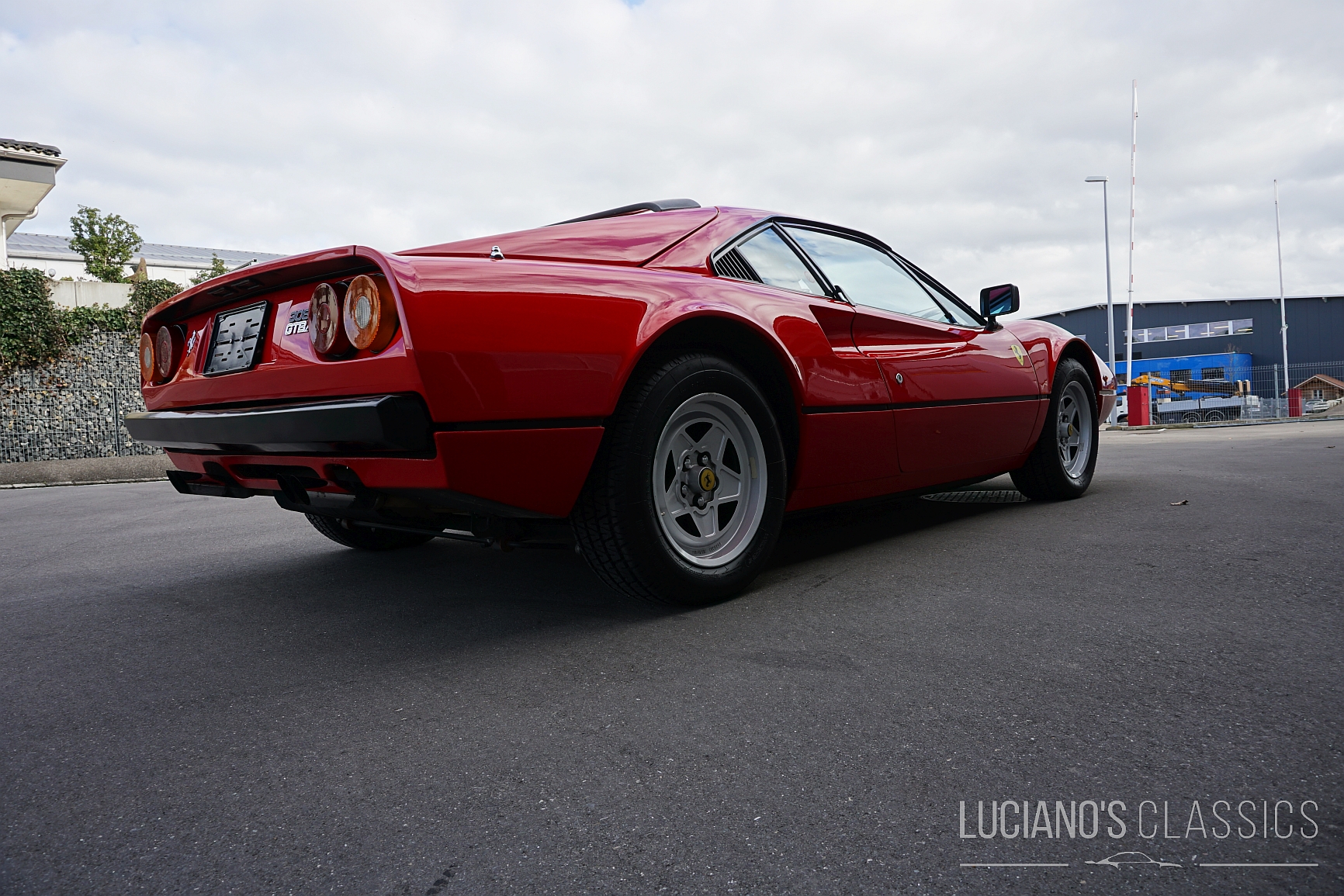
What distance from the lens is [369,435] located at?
1.96m

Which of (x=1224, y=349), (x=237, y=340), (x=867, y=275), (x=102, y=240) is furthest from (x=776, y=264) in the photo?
(x=1224, y=349)

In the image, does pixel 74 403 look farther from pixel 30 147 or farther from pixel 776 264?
pixel 776 264

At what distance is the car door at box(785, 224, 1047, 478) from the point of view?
10.3 feet

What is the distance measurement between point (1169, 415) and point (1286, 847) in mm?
30316

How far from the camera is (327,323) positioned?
2.13 metres

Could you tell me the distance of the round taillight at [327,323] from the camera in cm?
211

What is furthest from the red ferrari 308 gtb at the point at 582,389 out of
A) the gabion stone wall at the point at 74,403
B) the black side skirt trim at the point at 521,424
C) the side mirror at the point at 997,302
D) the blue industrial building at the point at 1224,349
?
the blue industrial building at the point at 1224,349

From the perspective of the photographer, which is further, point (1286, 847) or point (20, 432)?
point (20, 432)

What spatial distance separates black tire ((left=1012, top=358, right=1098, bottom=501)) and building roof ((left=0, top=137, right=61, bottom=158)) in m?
16.7

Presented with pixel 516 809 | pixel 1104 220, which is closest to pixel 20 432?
pixel 516 809

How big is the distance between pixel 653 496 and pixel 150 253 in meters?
47.7

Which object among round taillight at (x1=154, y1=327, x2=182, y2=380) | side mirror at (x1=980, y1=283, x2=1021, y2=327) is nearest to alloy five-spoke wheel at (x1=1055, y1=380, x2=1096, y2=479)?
side mirror at (x1=980, y1=283, x2=1021, y2=327)

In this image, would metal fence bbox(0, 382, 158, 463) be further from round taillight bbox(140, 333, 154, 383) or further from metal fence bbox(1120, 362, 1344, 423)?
metal fence bbox(1120, 362, 1344, 423)

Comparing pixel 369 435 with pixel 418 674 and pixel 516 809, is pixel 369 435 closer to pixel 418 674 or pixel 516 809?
pixel 418 674
